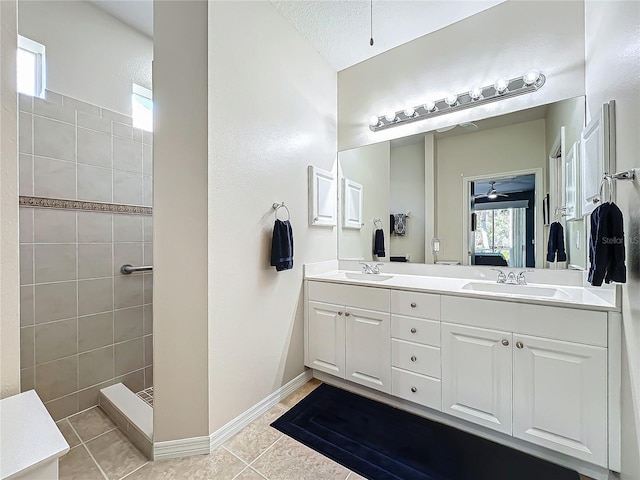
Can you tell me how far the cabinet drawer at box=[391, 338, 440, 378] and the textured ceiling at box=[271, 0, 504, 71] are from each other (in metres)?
2.27

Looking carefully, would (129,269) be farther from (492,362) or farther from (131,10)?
(492,362)

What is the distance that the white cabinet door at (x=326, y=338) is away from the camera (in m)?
2.12

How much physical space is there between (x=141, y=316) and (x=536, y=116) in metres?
3.25

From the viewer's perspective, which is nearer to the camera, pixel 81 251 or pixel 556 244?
pixel 556 244

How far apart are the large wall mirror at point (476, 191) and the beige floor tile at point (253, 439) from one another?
1.46 meters

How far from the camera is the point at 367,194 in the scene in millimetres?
2635

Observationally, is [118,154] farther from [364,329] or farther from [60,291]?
[364,329]

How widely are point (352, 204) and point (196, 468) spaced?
7.01 feet

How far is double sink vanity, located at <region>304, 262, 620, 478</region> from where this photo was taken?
1.32 meters

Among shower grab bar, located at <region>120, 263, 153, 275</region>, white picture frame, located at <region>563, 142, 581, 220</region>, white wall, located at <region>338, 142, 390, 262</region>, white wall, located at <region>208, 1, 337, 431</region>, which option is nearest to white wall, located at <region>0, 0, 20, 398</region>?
white wall, located at <region>208, 1, 337, 431</region>

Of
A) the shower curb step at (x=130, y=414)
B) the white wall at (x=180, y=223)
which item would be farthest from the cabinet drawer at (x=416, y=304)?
the shower curb step at (x=130, y=414)

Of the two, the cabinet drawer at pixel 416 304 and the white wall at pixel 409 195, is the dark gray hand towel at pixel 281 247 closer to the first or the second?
the cabinet drawer at pixel 416 304

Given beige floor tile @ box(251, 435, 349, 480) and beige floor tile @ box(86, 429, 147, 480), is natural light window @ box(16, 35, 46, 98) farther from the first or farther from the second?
beige floor tile @ box(251, 435, 349, 480)

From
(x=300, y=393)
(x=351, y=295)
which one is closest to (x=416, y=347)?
(x=351, y=295)
